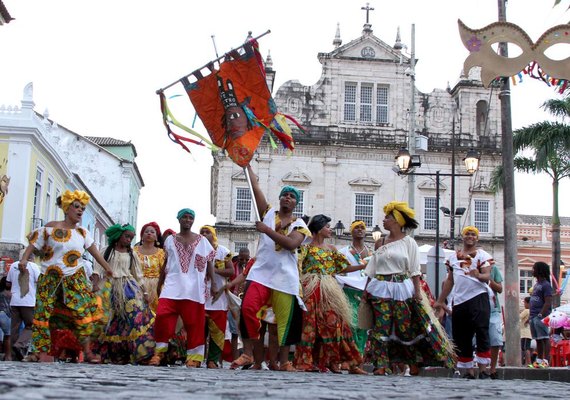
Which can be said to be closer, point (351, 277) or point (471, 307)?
point (471, 307)

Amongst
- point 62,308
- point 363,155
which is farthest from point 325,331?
point 363,155

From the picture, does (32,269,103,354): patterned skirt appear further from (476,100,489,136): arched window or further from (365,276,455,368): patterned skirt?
(476,100,489,136): arched window

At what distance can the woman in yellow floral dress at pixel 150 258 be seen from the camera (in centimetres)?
1067

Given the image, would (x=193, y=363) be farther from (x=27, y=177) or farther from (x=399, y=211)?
(x=27, y=177)

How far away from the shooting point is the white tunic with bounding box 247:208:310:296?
8594 millimetres

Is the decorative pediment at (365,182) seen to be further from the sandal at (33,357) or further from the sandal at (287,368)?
the sandal at (287,368)

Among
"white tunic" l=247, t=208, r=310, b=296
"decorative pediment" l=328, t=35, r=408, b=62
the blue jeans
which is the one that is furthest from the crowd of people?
"decorative pediment" l=328, t=35, r=408, b=62

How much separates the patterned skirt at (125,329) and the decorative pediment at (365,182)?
3638cm

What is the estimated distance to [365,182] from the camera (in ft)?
151

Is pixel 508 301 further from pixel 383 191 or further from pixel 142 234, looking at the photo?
pixel 383 191

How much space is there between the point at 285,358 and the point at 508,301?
541 centimetres

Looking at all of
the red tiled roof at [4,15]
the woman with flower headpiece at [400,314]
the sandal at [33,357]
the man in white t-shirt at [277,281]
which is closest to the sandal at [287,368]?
the man in white t-shirt at [277,281]

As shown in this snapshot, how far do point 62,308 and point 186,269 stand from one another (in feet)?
4.05

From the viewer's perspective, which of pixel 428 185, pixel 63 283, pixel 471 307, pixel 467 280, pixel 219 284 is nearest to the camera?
pixel 63 283
